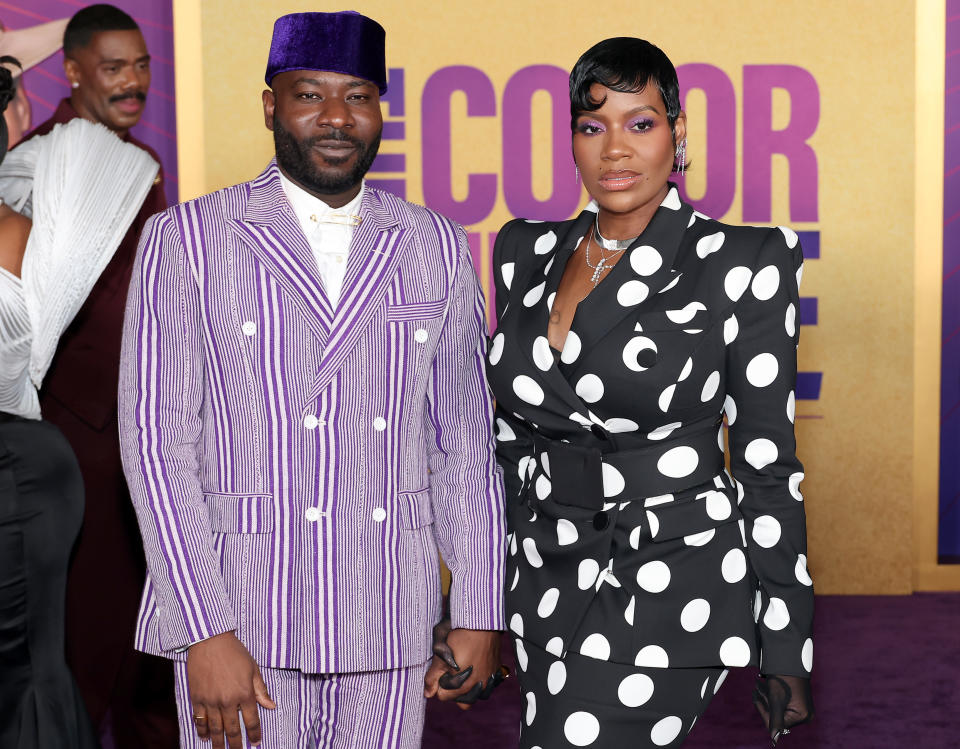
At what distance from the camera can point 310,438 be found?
1.90m

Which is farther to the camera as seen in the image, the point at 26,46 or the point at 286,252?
the point at 26,46

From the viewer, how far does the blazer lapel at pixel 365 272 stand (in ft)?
6.26

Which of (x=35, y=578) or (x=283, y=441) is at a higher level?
(x=283, y=441)

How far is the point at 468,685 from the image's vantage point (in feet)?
6.57

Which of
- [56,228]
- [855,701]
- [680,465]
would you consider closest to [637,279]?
[680,465]

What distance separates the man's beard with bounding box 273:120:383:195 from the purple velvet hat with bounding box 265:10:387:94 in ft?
0.38

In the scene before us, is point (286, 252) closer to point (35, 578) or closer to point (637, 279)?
point (637, 279)

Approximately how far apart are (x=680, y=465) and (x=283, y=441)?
0.68 m

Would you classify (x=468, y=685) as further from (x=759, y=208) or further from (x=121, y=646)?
(x=759, y=208)

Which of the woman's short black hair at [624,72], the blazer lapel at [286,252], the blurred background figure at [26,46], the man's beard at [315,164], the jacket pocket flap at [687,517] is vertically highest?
the blurred background figure at [26,46]

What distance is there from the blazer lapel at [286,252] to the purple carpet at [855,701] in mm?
2121

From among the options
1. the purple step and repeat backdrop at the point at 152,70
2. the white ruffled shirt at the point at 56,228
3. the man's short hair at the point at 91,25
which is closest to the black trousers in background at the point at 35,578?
the white ruffled shirt at the point at 56,228

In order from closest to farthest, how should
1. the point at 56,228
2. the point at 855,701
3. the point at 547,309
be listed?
1. the point at 547,309
2. the point at 56,228
3. the point at 855,701

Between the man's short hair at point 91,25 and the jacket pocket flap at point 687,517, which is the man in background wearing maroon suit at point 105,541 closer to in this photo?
the man's short hair at point 91,25
